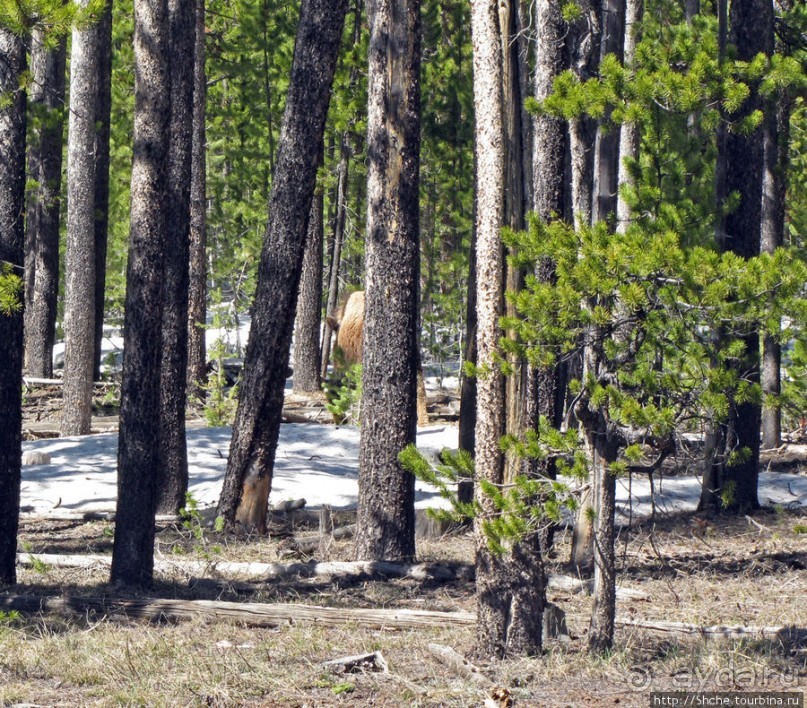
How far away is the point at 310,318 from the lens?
691 inches

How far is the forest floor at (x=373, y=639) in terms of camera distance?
4879mm

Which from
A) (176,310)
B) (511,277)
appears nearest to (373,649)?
(511,277)

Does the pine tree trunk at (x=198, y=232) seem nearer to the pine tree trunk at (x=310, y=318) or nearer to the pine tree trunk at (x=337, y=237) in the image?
the pine tree trunk at (x=310, y=318)

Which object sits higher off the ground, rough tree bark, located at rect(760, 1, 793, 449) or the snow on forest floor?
rough tree bark, located at rect(760, 1, 793, 449)

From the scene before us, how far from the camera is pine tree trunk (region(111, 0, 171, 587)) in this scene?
6945 millimetres

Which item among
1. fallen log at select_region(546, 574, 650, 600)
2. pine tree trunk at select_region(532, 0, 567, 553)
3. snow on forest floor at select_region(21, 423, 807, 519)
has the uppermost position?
pine tree trunk at select_region(532, 0, 567, 553)

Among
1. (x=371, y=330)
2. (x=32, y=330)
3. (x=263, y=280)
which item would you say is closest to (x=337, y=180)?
(x=32, y=330)

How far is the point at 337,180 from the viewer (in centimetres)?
1861

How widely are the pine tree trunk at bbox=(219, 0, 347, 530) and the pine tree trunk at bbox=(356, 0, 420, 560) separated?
39.1 inches

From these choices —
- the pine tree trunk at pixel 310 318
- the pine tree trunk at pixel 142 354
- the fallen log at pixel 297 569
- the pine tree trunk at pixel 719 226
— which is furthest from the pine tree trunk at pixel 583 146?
the pine tree trunk at pixel 310 318

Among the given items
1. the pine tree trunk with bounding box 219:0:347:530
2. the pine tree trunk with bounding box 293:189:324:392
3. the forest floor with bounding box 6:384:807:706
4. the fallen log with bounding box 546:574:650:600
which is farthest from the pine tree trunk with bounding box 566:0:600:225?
the pine tree trunk with bounding box 293:189:324:392

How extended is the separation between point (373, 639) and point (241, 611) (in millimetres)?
952

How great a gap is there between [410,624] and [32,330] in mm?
13128

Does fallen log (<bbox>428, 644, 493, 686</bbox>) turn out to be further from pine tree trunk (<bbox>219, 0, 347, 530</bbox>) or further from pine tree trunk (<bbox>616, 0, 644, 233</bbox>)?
pine tree trunk (<bbox>616, 0, 644, 233</bbox>)
